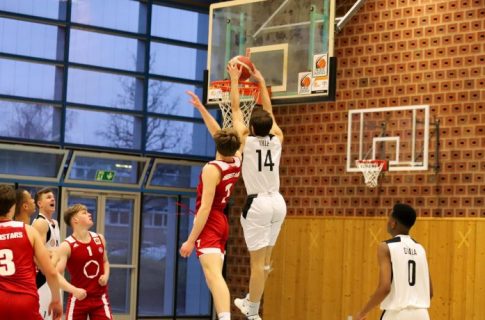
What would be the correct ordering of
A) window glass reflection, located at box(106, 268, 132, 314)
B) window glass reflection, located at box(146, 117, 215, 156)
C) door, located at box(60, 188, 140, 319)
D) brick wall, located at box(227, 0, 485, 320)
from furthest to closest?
window glass reflection, located at box(146, 117, 215, 156) → window glass reflection, located at box(106, 268, 132, 314) → door, located at box(60, 188, 140, 319) → brick wall, located at box(227, 0, 485, 320)

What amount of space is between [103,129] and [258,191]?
9.83m

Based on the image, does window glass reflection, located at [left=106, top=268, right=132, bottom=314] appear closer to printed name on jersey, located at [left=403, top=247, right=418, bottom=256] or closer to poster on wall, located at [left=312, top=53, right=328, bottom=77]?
poster on wall, located at [left=312, top=53, right=328, bottom=77]

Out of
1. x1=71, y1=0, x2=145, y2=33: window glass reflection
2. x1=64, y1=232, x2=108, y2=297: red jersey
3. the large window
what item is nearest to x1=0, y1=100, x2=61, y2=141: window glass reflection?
the large window

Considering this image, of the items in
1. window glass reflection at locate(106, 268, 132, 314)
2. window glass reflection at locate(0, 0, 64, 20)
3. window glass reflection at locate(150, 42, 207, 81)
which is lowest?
window glass reflection at locate(106, 268, 132, 314)

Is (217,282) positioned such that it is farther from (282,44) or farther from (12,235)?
(282,44)

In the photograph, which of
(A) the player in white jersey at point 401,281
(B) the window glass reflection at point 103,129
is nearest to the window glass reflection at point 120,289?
(B) the window glass reflection at point 103,129

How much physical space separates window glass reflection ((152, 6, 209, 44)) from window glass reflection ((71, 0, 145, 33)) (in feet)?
1.36

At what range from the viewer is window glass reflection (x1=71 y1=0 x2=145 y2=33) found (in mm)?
17578

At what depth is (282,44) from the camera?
45.2 ft

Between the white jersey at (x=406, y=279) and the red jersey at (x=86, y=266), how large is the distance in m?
3.27

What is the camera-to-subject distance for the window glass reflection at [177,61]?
18.5m

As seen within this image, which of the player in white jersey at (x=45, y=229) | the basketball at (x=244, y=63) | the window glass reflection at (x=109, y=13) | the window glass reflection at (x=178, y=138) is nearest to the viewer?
the basketball at (x=244, y=63)

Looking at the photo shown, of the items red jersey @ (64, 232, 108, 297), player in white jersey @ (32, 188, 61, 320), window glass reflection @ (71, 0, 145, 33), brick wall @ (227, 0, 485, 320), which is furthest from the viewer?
window glass reflection @ (71, 0, 145, 33)

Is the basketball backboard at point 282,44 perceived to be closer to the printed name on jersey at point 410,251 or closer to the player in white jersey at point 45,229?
the player in white jersey at point 45,229
